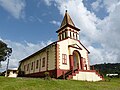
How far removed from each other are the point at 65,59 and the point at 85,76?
513 cm

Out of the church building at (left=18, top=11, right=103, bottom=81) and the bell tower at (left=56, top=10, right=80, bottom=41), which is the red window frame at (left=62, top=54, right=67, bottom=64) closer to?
the church building at (left=18, top=11, right=103, bottom=81)

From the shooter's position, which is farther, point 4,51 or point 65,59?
point 4,51

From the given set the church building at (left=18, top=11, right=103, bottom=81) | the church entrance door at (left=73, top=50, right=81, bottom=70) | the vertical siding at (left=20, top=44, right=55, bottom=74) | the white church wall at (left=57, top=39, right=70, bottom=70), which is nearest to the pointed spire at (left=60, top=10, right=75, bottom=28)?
the church building at (left=18, top=11, right=103, bottom=81)

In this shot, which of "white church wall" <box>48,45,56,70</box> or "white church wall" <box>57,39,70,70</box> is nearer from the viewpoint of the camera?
"white church wall" <box>57,39,70,70</box>

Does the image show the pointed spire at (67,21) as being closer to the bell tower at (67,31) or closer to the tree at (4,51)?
the bell tower at (67,31)

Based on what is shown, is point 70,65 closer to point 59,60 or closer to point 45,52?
point 59,60

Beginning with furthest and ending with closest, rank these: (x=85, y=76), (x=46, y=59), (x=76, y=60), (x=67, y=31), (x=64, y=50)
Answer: (x=76, y=60)
(x=67, y=31)
(x=46, y=59)
(x=64, y=50)
(x=85, y=76)

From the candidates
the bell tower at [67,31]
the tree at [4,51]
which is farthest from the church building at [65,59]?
the tree at [4,51]

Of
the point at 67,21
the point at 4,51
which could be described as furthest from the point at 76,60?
the point at 4,51

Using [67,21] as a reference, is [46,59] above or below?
below

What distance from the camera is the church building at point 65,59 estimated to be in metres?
29.9

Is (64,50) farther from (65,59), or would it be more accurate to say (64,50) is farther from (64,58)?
(65,59)

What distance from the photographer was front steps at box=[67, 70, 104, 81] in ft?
90.7

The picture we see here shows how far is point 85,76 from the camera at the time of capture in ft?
95.7
